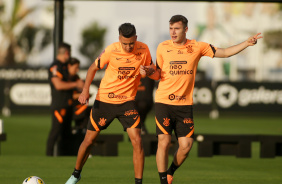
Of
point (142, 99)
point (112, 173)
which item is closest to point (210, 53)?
point (112, 173)

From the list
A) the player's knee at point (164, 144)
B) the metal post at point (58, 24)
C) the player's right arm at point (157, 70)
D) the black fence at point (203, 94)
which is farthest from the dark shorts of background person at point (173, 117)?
the black fence at point (203, 94)

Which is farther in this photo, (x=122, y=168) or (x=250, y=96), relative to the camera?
(x=250, y=96)

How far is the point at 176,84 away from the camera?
9.80 m

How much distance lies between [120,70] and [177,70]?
758 mm

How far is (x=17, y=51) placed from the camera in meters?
71.4

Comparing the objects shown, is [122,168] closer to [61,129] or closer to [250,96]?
[61,129]

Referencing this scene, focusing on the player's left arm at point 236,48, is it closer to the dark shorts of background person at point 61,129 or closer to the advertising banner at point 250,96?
the dark shorts of background person at point 61,129

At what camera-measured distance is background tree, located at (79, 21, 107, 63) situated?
270 ft

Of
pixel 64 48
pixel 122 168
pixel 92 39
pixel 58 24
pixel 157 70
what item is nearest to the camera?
pixel 157 70

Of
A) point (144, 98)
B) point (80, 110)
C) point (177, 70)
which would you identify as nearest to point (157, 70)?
point (177, 70)

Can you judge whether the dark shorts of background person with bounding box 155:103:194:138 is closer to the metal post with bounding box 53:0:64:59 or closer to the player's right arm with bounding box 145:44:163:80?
the player's right arm with bounding box 145:44:163:80

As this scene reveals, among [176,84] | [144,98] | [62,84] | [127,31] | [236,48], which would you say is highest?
[127,31]

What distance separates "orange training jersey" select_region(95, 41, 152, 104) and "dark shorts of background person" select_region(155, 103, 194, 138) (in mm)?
449

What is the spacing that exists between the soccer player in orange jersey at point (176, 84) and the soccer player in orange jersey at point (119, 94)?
277 mm
